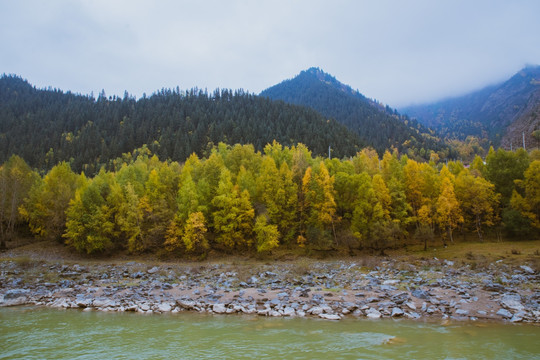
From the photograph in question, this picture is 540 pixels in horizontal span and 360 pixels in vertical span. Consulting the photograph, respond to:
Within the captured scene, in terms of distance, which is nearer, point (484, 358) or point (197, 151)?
point (484, 358)

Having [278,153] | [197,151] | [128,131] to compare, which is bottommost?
[278,153]

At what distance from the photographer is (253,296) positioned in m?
23.7

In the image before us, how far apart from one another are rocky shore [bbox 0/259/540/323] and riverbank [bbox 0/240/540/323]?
7 cm

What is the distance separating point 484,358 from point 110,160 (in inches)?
6073

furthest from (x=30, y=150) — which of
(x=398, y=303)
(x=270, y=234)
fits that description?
(x=398, y=303)

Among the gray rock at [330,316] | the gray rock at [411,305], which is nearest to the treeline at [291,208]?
the gray rock at [411,305]

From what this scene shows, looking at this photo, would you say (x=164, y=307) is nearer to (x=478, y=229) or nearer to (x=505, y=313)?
(x=505, y=313)

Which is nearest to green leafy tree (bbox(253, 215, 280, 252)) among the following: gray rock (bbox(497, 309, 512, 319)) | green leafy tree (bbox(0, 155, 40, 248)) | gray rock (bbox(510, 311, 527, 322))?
gray rock (bbox(497, 309, 512, 319))

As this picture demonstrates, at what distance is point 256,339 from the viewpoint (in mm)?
14781

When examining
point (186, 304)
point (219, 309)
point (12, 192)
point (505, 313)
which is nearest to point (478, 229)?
point (505, 313)

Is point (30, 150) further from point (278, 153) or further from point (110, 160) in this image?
point (278, 153)

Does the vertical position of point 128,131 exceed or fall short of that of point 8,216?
it exceeds it

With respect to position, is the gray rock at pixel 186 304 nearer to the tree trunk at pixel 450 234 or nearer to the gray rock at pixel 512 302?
the gray rock at pixel 512 302

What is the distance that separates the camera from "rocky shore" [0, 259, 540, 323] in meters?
19.1
